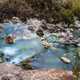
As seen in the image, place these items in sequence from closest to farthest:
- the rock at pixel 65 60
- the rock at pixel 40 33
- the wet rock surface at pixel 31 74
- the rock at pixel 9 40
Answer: the wet rock surface at pixel 31 74 → the rock at pixel 65 60 → the rock at pixel 9 40 → the rock at pixel 40 33

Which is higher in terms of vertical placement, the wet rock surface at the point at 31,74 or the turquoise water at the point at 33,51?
the wet rock surface at the point at 31,74

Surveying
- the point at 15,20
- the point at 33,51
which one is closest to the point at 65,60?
the point at 33,51

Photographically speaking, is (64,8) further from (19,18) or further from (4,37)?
(4,37)

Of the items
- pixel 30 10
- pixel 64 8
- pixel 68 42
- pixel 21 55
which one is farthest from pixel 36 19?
pixel 21 55

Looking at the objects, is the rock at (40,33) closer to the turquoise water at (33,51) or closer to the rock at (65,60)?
the turquoise water at (33,51)

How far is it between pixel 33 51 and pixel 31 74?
4.79 ft

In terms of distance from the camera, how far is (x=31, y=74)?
522cm

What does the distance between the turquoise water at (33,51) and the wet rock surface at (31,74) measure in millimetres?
456

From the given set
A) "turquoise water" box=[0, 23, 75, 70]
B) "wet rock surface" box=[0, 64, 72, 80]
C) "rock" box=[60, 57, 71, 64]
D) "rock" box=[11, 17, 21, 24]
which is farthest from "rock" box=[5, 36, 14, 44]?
"wet rock surface" box=[0, 64, 72, 80]

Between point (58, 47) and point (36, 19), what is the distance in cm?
158

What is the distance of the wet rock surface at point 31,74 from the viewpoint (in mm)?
4996

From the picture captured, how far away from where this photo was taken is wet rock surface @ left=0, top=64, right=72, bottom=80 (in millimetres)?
4996

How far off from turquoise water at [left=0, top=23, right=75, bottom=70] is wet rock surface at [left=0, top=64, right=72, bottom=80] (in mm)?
456

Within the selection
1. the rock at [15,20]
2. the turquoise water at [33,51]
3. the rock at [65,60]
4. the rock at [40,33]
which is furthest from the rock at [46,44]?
the rock at [15,20]
